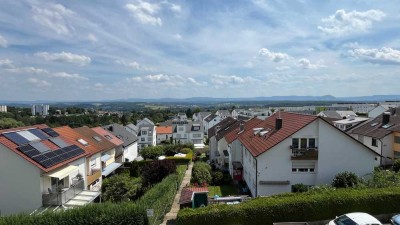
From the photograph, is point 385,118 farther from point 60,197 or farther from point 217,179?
point 60,197

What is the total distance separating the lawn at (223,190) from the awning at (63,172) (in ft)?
47.0

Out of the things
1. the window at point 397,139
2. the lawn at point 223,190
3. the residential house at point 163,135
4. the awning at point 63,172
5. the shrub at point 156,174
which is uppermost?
the window at point 397,139

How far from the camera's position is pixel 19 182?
24.3 metres

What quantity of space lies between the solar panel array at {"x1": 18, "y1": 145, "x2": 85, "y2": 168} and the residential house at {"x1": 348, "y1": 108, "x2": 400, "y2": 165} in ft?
140

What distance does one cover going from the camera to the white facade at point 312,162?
27.3 m

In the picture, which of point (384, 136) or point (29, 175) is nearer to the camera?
point (29, 175)

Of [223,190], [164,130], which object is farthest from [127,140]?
[164,130]

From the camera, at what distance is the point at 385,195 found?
2002 cm

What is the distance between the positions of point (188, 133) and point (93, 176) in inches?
2347

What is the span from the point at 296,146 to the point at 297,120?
3386 millimetres

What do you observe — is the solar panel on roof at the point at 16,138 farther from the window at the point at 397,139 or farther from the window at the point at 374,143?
the window at the point at 397,139

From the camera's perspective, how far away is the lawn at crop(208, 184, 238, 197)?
112 ft

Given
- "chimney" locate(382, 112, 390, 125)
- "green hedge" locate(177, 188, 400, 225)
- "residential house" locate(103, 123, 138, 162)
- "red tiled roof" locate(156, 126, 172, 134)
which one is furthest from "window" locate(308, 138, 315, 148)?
"red tiled roof" locate(156, 126, 172, 134)

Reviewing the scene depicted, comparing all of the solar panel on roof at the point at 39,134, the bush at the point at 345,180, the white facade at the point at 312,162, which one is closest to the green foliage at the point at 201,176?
the white facade at the point at 312,162
